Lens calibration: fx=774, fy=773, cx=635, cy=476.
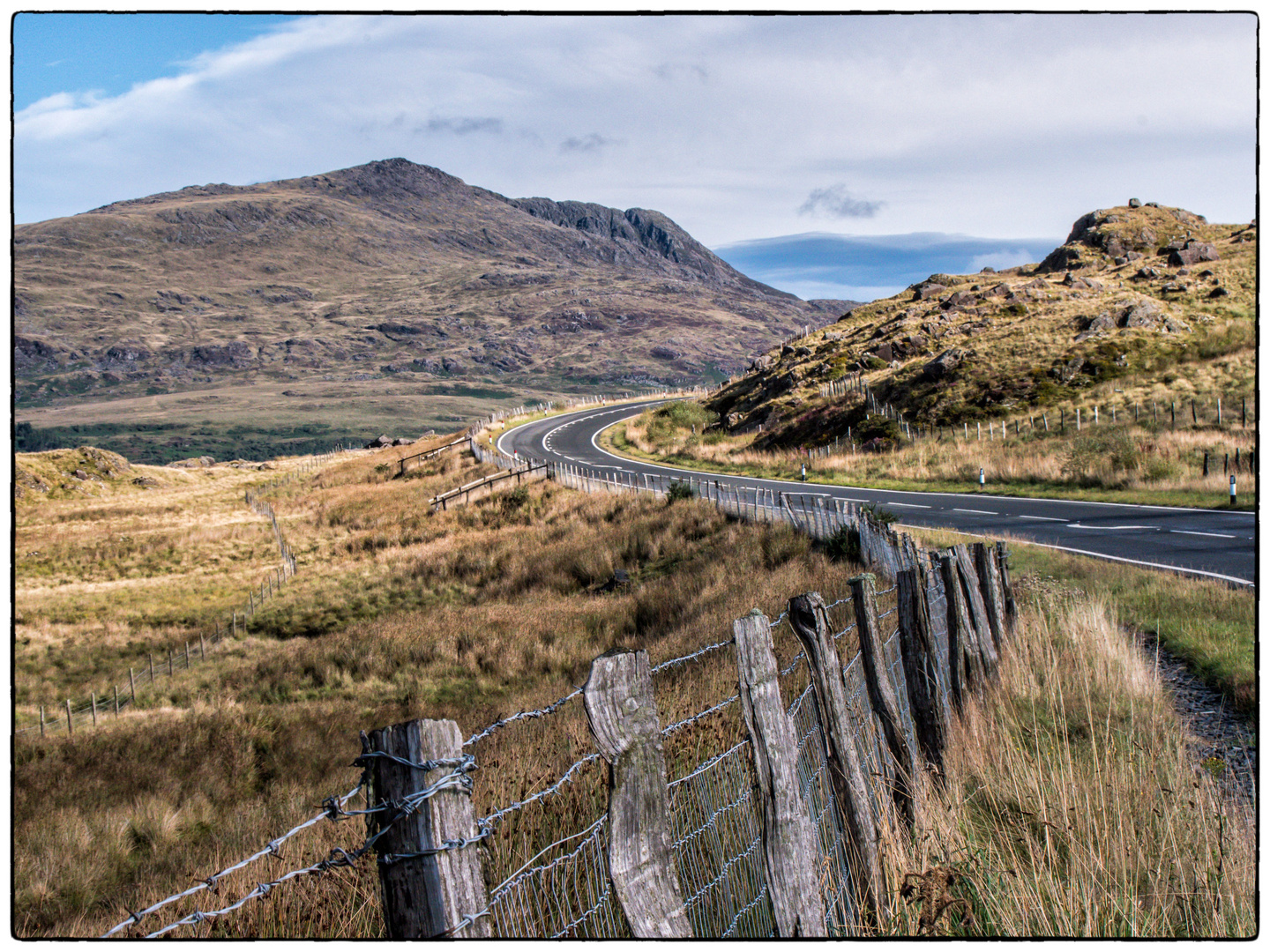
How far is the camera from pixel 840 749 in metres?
3.17

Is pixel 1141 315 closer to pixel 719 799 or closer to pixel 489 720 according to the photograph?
pixel 489 720

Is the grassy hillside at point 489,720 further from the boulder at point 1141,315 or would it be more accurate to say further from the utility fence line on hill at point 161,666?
the boulder at point 1141,315

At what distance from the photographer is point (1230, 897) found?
2.94 meters

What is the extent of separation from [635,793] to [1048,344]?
42.5 m

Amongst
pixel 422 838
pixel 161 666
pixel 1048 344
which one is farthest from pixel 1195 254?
pixel 422 838

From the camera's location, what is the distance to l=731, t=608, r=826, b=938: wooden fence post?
106 inches

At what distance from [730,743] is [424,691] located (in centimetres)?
785

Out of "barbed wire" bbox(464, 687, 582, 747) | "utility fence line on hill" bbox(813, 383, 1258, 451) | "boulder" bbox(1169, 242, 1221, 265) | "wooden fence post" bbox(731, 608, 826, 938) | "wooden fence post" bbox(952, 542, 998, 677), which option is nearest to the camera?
"barbed wire" bbox(464, 687, 582, 747)

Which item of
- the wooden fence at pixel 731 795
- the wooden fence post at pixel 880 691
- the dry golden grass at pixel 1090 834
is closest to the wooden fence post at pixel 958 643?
the wooden fence at pixel 731 795

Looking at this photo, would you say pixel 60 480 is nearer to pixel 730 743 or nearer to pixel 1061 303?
pixel 730 743

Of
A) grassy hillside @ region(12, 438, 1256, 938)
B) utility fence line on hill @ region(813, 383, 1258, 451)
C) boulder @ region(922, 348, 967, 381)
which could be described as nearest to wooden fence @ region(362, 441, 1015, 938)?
grassy hillside @ region(12, 438, 1256, 938)

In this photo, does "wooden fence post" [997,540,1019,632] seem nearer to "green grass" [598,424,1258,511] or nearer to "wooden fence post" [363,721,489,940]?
"green grass" [598,424,1258,511]

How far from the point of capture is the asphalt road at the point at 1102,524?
11008mm

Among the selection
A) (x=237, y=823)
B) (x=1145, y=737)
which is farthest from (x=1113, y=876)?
(x=237, y=823)
